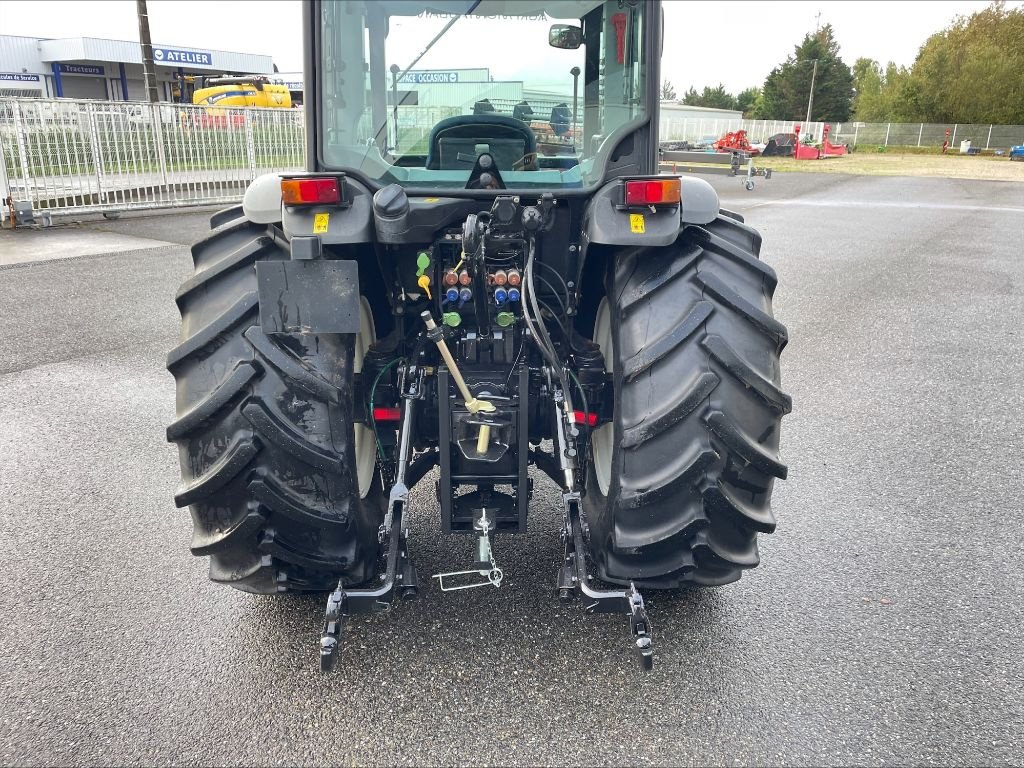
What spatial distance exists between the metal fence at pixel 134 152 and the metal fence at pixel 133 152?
0.02m

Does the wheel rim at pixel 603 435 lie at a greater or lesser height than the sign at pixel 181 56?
lesser

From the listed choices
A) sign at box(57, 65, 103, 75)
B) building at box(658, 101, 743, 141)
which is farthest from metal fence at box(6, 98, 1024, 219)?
sign at box(57, 65, 103, 75)

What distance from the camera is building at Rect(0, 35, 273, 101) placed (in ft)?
129

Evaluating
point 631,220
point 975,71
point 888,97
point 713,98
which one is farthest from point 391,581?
point 713,98

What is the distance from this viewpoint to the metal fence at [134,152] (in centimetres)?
1130

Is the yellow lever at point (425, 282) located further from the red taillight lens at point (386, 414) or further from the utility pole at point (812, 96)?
the utility pole at point (812, 96)

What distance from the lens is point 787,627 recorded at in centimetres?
279

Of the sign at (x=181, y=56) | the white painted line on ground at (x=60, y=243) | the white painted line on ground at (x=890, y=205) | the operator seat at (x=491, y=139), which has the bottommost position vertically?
the white painted line on ground at (x=60, y=243)

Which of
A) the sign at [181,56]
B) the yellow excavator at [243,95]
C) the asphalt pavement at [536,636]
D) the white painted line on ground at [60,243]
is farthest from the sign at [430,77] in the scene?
the sign at [181,56]

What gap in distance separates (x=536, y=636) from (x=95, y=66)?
1943 inches

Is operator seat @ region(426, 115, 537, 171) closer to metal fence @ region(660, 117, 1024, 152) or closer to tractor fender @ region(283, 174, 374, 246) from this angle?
tractor fender @ region(283, 174, 374, 246)

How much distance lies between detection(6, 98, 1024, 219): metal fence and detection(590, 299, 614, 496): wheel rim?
1115 cm

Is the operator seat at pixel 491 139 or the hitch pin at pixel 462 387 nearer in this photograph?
the hitch pin at pixel 462 387

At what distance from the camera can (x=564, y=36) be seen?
277 cm
